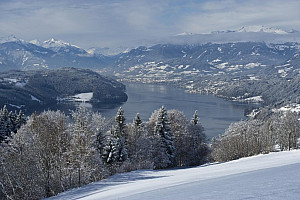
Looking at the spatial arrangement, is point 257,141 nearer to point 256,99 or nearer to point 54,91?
point 256,99

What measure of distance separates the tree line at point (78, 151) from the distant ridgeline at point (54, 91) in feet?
271

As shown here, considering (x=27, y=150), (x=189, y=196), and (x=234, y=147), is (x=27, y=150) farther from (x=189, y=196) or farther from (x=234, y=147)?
(x=234, y=147)

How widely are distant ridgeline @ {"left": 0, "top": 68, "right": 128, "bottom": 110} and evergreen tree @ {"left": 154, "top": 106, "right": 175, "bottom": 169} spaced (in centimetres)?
8492

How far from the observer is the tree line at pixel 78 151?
39.1 ft

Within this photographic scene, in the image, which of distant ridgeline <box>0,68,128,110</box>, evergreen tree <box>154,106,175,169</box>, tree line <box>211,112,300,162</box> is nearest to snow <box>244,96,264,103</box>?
distant ridgeline <box>0,68,128,110</box>

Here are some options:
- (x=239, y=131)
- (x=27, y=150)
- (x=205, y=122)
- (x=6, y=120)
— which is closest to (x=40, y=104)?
(x=205, y=122)

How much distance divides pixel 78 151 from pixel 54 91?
5329 inches

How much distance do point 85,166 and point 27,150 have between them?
9.37 feet

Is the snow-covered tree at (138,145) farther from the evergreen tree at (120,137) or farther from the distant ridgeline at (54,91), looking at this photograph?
the distant ridgeline at (54,91)

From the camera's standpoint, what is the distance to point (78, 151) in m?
14.3

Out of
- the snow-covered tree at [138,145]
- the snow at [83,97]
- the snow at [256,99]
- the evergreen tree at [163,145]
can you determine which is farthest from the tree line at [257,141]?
the snow at [256,99]

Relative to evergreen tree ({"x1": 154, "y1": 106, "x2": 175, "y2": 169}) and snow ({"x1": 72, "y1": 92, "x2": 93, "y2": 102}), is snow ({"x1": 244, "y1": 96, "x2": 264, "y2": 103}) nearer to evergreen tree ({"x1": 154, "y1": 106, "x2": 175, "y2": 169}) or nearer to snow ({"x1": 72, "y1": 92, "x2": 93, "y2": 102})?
snow ({"x1": 72, "y1": 92, "x2": 93, "y2": 102})

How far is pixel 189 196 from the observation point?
16.6ft

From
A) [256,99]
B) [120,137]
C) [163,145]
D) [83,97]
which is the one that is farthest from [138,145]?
[256,99]
